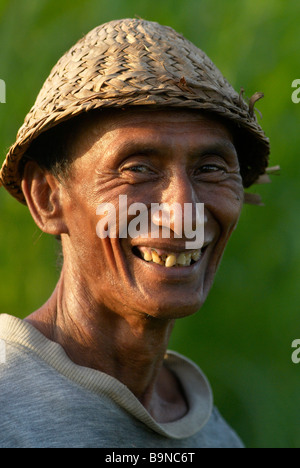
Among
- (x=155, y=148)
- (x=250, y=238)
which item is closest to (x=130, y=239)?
(x=155, y=148)

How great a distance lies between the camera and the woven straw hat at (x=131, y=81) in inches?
87.5

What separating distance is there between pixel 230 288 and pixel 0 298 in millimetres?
1313

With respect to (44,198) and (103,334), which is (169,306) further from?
(44,198)

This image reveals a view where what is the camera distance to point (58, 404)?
2320mm

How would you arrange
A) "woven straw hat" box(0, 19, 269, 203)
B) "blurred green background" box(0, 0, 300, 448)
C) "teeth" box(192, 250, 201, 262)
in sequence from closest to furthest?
"woven straw hat" box(0, 19, 269, 203), "teeth" box(192, 250, 201, 262), "blurred green background" box(0, 0, 300, 448)

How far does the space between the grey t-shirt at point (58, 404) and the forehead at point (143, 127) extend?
2.23ft

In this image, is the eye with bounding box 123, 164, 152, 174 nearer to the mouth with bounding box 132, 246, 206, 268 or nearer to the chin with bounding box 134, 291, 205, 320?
the mouth with bounding box 132, 246, 206, 268

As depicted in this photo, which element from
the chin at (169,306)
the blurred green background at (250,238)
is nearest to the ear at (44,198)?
the chin at (169,306)

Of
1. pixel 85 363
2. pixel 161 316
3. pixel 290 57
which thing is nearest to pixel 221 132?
pixel 161 316

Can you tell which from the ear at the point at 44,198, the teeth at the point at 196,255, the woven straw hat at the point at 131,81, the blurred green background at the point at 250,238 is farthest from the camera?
the blurred green background at the point at 250,238

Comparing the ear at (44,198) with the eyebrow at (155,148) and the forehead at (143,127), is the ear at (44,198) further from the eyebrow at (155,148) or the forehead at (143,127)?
the eyebrow at (155,148)

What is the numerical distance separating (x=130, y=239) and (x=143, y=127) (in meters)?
0.36

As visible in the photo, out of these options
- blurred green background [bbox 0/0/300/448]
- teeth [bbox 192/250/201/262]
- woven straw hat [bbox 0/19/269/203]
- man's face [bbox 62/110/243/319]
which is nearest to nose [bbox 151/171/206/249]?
man's face [bbox 62/110/243/319]

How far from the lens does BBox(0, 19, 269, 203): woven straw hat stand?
2223 mm
